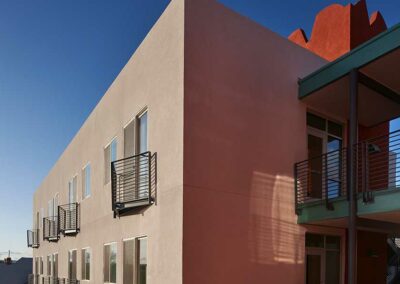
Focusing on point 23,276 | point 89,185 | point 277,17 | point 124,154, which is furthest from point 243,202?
point 23,276

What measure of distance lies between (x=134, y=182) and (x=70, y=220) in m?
7.56

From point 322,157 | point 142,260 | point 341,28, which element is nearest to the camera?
point 142,260

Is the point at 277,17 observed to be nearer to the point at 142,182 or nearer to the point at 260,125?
the point at 260,125

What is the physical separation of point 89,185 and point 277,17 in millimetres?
8276

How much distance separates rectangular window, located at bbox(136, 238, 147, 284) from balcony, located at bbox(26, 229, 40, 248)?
63.6ft

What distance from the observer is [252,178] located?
325 inches

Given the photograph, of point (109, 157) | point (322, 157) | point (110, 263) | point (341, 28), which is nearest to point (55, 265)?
point (110, 263)

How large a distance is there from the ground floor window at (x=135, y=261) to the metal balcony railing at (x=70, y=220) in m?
5.57

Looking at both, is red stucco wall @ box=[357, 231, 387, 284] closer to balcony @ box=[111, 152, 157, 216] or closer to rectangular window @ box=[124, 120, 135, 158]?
balcony @ box=[111, 152, 157, 216]

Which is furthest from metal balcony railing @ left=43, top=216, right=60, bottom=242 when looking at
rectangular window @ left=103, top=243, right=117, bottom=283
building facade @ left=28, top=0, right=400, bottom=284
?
building facade @ left=28, top=0, right=400, bottom=284

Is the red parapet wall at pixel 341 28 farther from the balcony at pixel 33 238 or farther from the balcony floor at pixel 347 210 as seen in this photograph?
the balcony at pixel 33 238

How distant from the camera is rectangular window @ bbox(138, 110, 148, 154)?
9406 millimetres

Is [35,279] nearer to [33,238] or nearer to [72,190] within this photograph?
[33,238]

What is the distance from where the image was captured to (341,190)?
9.94m
